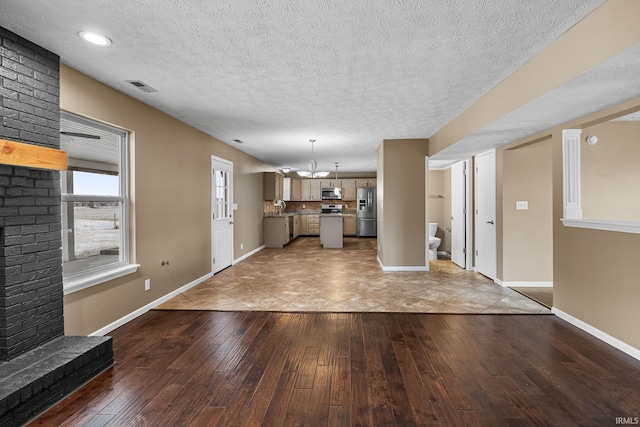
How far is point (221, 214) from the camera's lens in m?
6.00

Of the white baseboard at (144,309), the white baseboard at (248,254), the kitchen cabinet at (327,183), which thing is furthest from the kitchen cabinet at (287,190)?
the white baseboard at (144,309)

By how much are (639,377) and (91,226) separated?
4614 millimetres

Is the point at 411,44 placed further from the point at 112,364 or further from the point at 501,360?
the point at 112,364

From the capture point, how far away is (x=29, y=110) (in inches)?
92.8

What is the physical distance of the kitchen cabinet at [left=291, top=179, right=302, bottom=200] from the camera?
1191cm

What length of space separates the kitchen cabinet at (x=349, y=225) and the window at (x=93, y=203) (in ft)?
27.9

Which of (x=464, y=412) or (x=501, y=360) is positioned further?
(x=501, y=360)

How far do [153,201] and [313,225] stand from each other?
26.8 feet

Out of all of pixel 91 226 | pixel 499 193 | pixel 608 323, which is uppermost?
pixel 499 193

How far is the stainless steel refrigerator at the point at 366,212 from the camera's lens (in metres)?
10.9

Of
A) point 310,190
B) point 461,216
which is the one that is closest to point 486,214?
point 461,216

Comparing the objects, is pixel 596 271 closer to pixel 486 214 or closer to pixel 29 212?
pixel 486 214

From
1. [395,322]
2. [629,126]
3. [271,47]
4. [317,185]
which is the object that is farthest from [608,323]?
[317,185]

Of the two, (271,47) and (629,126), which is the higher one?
(271,47)
